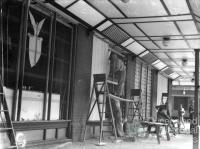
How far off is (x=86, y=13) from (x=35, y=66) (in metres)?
2.08

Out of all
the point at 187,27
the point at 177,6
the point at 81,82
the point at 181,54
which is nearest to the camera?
the point at 177,6

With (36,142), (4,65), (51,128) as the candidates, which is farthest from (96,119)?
(4,65)

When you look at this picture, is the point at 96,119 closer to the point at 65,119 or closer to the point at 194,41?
the point at 65,119

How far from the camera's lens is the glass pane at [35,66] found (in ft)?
21.6

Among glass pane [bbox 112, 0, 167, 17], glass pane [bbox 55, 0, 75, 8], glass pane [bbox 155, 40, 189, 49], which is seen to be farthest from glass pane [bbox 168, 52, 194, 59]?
glass pane [bbox 55, 0, 75, 8]

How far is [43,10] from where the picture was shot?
7078 millimetres

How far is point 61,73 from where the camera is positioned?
7992 mm

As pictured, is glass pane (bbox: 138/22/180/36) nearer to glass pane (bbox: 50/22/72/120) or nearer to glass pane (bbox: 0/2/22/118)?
glass pane (bbox: 50/22/72/120)

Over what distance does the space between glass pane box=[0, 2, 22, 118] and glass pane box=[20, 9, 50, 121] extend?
386 mm

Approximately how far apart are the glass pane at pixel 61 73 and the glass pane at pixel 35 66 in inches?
19.9

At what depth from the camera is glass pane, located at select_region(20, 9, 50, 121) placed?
6.59 meters

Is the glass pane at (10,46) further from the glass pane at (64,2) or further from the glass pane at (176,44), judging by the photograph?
the glass pane at (176,44)

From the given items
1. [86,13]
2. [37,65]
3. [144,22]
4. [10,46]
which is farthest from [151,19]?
[10,46]

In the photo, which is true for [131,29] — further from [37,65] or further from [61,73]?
[37,65]
